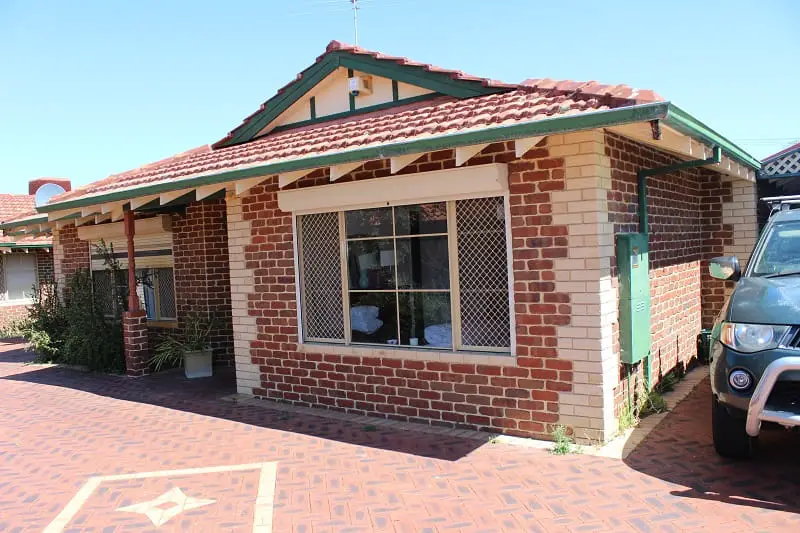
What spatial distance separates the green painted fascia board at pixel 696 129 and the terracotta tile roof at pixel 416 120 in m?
0.23

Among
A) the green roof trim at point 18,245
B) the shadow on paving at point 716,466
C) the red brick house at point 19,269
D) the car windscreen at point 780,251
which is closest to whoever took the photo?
the shadow on paving at point 716,466

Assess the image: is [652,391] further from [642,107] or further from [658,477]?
[642,107]

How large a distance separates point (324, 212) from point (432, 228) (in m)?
1.45

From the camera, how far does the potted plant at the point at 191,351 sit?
9719mm

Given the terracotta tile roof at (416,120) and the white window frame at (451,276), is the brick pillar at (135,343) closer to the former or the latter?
the terracotta tile roof at (416,120)

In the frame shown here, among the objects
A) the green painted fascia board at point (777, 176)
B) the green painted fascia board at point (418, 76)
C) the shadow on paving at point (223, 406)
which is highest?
the green painted fascia board at point (418, 76)

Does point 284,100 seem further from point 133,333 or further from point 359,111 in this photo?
point 133,333

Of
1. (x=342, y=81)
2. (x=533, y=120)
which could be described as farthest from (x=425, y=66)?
(x=533, y=120)

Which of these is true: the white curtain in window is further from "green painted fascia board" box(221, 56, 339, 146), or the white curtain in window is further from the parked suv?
the parked suv

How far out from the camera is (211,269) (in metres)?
10.5

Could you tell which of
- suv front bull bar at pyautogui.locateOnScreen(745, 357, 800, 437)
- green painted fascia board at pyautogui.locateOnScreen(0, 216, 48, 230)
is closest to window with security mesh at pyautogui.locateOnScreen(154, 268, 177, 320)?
green painted fascia board at pyautogui.locateOnScreen(0, 216, 48, 230)

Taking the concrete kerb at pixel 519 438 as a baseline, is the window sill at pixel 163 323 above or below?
above

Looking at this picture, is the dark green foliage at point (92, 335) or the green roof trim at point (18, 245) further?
the green roof trim at point (18, 245)

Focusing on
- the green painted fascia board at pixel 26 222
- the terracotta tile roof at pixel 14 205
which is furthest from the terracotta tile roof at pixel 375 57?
the terracotta tile roof at pixel 14 205
